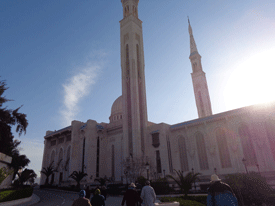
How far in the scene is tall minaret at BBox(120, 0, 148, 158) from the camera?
128ft

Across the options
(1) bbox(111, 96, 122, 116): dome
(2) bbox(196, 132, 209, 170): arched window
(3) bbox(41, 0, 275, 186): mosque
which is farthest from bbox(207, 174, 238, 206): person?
(1) bbox(111, 96, 122, 116): dome

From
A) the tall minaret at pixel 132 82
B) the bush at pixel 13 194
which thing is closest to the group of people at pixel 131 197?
the bush at pixel 13 194

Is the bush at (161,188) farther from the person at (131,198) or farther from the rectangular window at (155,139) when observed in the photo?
the rectangular window at (155,139)

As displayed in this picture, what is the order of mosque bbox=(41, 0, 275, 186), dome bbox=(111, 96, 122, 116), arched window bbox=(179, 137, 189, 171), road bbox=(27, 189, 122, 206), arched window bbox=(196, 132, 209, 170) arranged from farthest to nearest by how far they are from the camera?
1. dome bbox=(111, 96, 122, 116)
2. arched window bbox=(179, 137, 189, 171)
3. arched window bbox=(196, 132, 209, 170)
4. mosque bbox=(41, 0, 275, 186)
5. road bbox=(27, 189, 122, 206)

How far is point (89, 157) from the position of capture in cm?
4381

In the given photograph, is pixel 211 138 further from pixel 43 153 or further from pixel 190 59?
pixel 43 153

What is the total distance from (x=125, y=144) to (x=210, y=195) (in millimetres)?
35531

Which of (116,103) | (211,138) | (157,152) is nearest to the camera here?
(211,138)

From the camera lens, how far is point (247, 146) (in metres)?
30.9

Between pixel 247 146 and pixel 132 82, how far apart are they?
2387 centimetres

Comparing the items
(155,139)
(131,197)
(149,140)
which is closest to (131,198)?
(131,197)

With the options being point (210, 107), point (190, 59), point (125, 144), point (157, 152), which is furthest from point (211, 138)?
point (190, 59)

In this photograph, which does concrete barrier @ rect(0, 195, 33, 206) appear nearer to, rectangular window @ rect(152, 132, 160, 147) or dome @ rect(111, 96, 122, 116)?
rectangular window @ rect(152, 132, 160, 147)

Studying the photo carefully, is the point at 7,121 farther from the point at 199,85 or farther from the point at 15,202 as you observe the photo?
the point at 199,85
